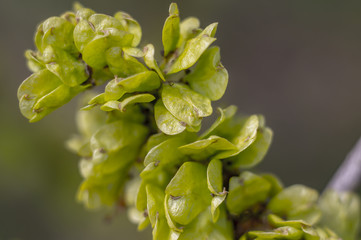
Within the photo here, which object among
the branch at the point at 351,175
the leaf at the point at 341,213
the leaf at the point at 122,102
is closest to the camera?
the leaf at the point at 122,102

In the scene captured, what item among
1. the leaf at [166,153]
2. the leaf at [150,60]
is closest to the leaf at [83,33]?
the leaf at [150,60]

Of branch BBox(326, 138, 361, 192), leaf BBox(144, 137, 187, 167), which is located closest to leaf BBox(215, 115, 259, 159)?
leaf BBox(144, 137, 187, 167)

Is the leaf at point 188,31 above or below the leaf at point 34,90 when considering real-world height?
above

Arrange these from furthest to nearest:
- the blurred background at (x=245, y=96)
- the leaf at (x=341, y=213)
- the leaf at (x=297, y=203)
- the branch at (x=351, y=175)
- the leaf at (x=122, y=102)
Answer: the blurred background at (x=245, y=96) < the branch at (x=351, y=175) < the leaf at (x=341, y=213) < the leaf at (x=297, y=203) < the leaf at (x=122, y=102)

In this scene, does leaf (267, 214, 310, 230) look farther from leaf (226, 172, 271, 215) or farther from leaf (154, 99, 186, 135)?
leaf (154, 99, 186, 135)

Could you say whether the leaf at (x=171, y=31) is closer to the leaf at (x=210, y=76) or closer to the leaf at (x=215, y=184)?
the leaf at (x=210, y=76)
